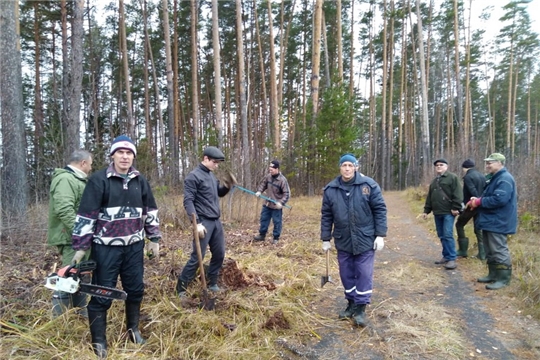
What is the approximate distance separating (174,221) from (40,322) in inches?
203

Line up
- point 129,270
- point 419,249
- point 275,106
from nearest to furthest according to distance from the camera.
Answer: point 129,270 < point 419,249 < point 275,106

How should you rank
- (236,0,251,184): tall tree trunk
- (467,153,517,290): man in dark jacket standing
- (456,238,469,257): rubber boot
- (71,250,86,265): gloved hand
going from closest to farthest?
1. (71,250,86,265): gloved hand
2. (467,153,517,290): man in dark jacket standing
3. (456,238,469,257): rubber boot
4. (236,0,251,184): tall tree trunk

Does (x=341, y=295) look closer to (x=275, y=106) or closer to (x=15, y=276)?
(x=15, y=276)

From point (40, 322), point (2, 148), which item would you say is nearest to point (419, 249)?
point (40, 322)

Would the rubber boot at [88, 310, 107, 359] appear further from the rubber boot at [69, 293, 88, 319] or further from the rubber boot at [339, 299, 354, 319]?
the rubber boot at [339, 299, 354, 319]

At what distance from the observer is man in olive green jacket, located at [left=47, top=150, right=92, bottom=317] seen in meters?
3.07

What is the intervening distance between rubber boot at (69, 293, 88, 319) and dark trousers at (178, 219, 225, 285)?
1.06 meters

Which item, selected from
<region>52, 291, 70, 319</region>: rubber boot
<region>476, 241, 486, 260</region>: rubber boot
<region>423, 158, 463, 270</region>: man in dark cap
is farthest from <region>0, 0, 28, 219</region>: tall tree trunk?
<region>476, 241, 486, 260</region>: rubber boot

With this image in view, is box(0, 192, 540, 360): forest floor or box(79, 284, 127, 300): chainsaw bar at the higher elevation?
box(79, 284, 127, 300): chainsaw bar

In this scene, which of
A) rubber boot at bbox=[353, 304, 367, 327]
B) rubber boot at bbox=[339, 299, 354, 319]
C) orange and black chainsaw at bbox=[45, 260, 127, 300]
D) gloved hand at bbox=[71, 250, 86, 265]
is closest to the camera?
orange and black chainsaw at bbox=[45, 260, 127, 300]

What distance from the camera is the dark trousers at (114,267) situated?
2770 millimetres

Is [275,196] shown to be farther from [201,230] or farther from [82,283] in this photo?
[82,283]

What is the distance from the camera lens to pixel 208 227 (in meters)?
4.20

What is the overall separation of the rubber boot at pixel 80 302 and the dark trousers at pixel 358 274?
288cm
